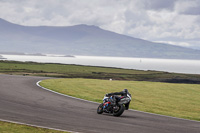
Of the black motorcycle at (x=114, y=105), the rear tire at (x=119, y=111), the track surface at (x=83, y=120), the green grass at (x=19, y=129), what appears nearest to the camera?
the green grass at (x=19, y=129)

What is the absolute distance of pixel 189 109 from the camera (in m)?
26.5

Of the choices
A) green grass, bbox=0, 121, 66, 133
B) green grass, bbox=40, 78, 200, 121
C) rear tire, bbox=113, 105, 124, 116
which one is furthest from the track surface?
green grass, bbox=40, 78, 200, 121

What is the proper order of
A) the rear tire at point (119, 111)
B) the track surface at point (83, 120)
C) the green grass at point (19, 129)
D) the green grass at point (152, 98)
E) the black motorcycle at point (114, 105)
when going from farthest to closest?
the green grass at point (152, 98) → the black motorcycle at point (114, 105) → the rear tire at point (119, 111) → the track surface at point (83, 120) → the green grass at point (19, 129)

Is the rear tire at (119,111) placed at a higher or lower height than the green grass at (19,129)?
higher

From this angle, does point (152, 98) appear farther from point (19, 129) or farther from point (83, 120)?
point (19, 129)

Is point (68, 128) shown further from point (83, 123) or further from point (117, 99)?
point (117, 99)

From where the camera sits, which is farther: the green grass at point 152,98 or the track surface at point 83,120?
the green grass at point 152,98

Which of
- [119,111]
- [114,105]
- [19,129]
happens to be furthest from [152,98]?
[19,129]

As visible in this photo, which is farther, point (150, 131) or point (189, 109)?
point (189, 109)

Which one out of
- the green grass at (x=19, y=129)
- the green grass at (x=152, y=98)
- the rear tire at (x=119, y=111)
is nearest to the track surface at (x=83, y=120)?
the rear tire at (x=119, y=111)

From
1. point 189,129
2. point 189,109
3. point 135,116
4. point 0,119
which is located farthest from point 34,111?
point 189,109

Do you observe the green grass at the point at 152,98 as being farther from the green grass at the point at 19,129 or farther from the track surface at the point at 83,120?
the green grass at the point at 19,129

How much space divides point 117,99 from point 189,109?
10263 mm

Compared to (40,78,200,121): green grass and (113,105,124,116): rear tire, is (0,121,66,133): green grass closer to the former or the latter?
(113,105,124,116): rear tire
